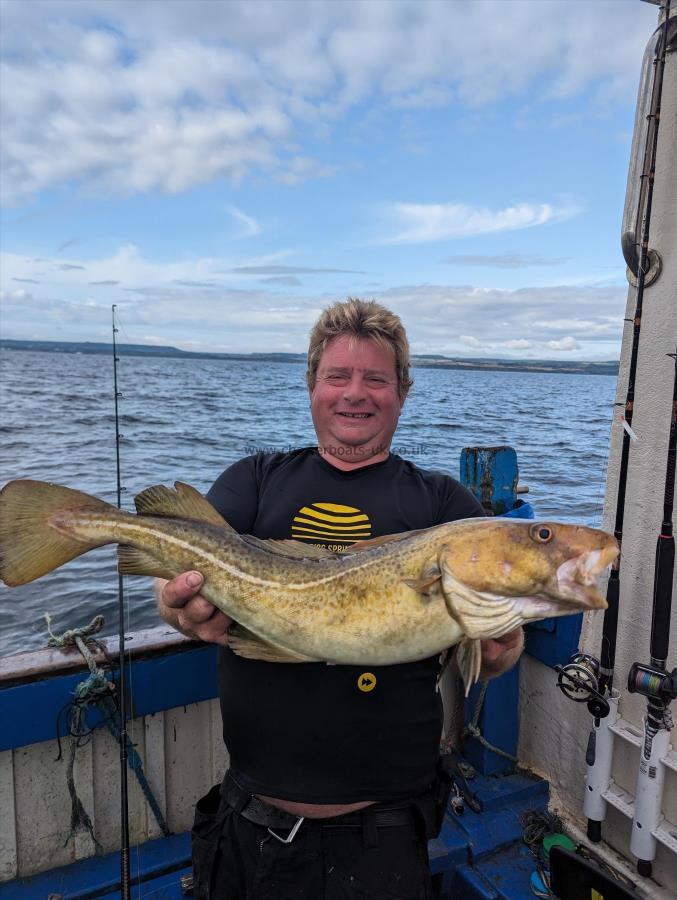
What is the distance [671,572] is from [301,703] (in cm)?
210

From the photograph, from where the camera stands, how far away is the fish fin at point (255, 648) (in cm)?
270

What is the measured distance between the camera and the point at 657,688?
128 inches

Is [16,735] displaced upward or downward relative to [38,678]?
downward

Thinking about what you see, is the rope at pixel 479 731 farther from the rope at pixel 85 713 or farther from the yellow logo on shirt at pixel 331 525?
the rope at pixel 85 713

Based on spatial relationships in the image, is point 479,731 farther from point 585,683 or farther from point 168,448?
point 168,448

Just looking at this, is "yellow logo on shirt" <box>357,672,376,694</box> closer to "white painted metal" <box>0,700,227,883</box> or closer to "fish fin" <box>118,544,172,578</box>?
"fish fin" <box>118,544,172,578</box>

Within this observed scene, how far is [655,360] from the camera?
12.0 ft

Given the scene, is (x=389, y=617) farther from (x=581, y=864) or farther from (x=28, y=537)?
(x=581, y=864)

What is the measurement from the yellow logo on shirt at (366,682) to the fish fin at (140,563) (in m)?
0.98

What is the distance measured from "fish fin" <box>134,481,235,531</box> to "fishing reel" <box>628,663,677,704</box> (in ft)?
7.53

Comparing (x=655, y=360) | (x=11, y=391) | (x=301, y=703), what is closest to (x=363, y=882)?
(x=301, y=703)

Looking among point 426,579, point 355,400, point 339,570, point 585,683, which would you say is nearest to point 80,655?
point 339,570

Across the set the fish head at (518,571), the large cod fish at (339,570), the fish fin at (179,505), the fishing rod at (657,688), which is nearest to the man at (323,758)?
the large cod fish at (339,570)

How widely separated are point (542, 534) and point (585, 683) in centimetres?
174
